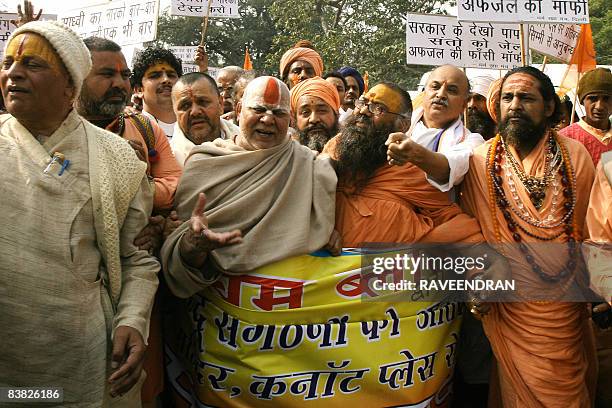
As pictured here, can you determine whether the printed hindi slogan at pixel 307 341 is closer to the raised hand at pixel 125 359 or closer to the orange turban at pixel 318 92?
the raised hand at pixel 125 359

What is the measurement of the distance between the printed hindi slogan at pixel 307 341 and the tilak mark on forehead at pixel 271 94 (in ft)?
2.61

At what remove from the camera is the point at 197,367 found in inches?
130

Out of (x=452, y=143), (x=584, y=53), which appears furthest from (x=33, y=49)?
(x=584, y=53)

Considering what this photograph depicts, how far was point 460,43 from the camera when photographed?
696cm

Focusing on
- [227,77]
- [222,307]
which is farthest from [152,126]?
[227,77]

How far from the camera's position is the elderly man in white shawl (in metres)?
3.07

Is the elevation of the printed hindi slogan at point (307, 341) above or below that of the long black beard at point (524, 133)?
below

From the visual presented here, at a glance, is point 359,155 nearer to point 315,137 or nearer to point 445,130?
point 315,137

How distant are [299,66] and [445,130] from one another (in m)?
2.16

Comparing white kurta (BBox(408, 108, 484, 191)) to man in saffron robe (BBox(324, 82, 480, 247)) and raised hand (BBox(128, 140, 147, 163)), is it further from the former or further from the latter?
raised hand (BBox(128, 140, 147, 163))

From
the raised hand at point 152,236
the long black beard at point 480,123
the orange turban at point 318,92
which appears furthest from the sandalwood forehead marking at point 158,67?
the long black beard at point 480,123

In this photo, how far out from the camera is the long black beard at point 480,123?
221 inches

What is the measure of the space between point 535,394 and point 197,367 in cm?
167

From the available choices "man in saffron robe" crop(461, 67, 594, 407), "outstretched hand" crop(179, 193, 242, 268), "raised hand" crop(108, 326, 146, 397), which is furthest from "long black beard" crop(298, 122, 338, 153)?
"raised hand" crop(108, 326, 146, 397)
